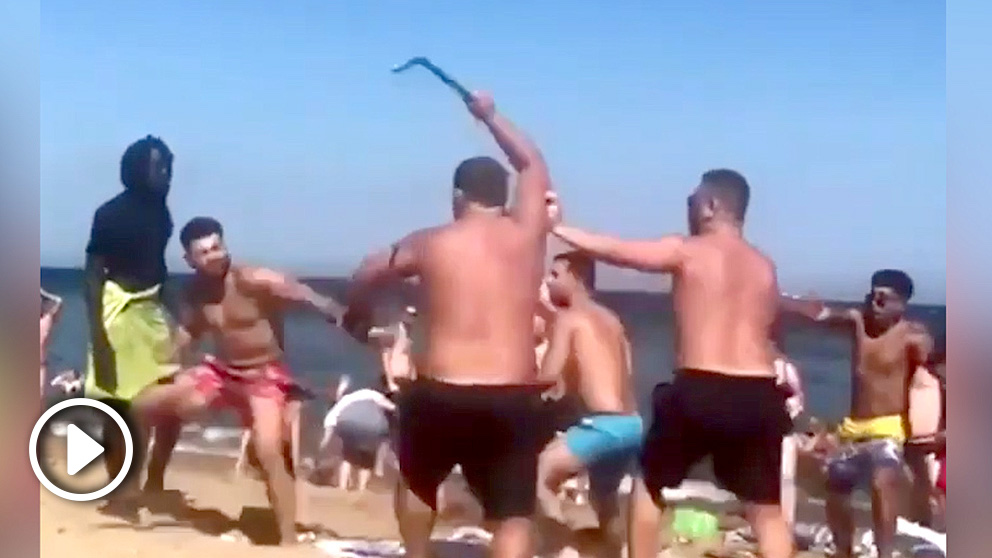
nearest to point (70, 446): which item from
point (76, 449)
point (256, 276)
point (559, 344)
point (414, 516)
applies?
point (76, 449)

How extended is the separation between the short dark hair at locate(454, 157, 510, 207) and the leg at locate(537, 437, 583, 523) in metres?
0.38

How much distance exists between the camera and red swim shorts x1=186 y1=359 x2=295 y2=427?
175 cm

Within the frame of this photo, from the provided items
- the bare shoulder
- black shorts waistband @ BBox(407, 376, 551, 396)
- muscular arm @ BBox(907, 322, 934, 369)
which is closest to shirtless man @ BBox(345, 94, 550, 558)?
black shorts waistband @ BBox(407, 376, 551, 396)

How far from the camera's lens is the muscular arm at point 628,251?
67.5 inches

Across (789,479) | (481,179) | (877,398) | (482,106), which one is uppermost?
(482,106)

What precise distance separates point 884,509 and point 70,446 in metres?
1.27

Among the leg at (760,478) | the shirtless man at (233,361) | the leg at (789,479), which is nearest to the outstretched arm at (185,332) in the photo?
the shirtless man at (233,361)

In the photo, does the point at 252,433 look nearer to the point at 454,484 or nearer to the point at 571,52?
the point at 454,484

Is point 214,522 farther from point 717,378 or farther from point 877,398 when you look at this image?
point 877,398

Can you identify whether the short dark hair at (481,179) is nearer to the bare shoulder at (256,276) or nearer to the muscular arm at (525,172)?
the muscular arm at (525,172)

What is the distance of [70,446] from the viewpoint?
174cm

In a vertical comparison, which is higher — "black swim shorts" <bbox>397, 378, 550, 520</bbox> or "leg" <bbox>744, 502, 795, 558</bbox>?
"black swim shorts" <bbox>397, 378, 550, 520</bbox>

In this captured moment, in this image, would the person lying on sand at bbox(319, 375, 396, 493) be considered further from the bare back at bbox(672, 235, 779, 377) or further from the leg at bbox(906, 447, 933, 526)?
the leg at bbox(906, 447, 933, 526)

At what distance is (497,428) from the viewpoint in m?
→ 1.70
